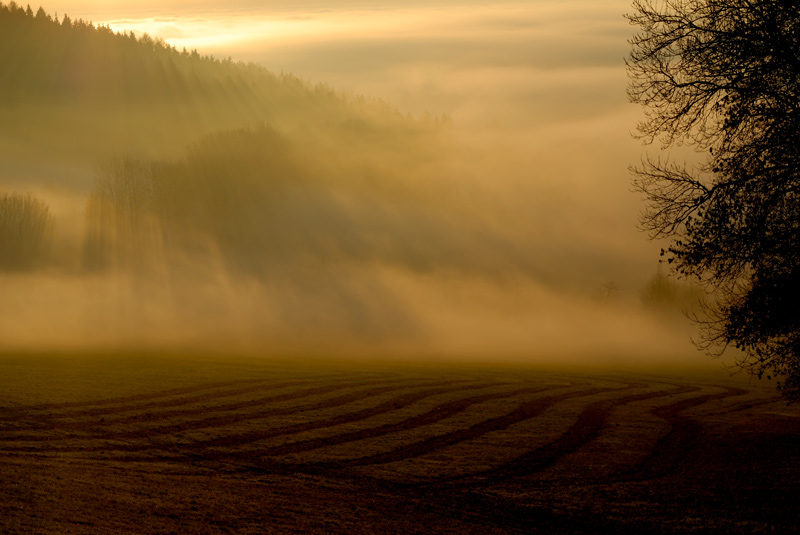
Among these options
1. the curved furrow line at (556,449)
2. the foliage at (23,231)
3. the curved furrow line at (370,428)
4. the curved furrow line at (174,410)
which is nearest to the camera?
the curved furrow line at (556,449)

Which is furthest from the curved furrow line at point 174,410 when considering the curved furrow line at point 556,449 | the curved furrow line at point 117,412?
the curved furrow line at point 556,449

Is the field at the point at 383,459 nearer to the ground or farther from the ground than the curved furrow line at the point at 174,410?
nearer to the ground

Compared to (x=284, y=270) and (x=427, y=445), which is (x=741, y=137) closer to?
(x=427, y=445)

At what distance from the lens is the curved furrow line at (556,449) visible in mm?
22031

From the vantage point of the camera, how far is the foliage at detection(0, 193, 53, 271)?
133 meters

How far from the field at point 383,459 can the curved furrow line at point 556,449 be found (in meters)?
0.11

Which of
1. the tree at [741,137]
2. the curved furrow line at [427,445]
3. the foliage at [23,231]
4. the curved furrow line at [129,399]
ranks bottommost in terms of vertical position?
the curved furrow line at [427,445]

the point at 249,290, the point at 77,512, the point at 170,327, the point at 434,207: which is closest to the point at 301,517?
the point at 77,512

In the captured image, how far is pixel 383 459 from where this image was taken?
24.1 m

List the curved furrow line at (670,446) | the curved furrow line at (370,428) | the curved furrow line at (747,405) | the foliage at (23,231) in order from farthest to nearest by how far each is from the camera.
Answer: the foliage at (23,231) < the curved furrow line at (747,405) < the curved furrow line at (370,428) < the curved furrow line at (670,446)

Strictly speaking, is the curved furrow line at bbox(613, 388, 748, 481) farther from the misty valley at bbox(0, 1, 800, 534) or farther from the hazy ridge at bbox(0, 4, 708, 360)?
the hazy ridge at bbox(0, 4, 708, 360)

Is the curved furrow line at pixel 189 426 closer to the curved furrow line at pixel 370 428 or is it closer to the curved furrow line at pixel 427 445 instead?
the curved furrow line at pixel 370 428

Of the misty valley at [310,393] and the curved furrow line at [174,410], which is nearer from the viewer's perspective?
the misty valley at [310,393]

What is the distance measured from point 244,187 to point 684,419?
418 feet
